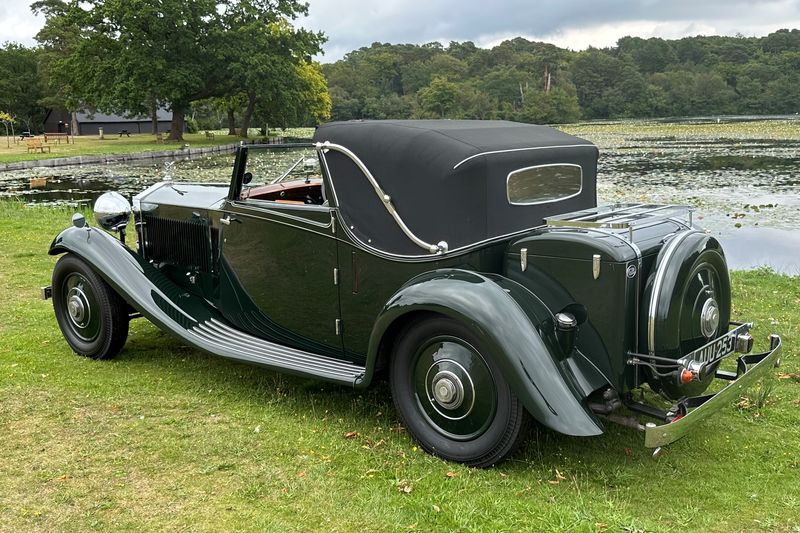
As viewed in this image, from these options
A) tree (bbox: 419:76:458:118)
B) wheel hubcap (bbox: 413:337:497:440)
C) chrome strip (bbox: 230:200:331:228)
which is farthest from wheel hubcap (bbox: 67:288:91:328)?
tree (bbox: 419:76:458:118)

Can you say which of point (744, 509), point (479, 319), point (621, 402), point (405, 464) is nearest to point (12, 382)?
point (405, 464)

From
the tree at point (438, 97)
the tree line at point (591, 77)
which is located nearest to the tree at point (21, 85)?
the tree line at point (591, 77)

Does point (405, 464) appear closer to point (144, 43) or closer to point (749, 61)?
point (144, 43)

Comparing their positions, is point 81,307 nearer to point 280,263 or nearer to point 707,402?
point 280,263

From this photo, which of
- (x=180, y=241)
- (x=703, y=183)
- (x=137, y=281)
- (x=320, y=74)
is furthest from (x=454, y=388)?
(x=320, y=74)

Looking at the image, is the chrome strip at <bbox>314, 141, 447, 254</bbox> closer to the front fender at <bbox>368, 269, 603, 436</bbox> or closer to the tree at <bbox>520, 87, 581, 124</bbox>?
the front fender at <bbox>368, 269, 603, 436</bbox>

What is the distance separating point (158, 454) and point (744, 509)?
2.98m

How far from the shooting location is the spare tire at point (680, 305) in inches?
126

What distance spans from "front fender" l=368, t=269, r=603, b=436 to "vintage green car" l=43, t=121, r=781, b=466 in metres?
0.01

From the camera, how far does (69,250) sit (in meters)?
5.05

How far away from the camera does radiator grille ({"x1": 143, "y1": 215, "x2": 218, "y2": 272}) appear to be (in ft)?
16.5

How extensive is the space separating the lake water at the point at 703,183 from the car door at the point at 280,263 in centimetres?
114

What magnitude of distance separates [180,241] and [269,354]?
1574mm

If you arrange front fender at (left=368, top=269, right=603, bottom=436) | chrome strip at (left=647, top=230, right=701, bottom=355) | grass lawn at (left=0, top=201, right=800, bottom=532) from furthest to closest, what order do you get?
chrome strip at (left=647, top=230, right=701, bottom=355)
front fender at (left=368, top=269, right=603, bottom=436)
grass lawn at (left=0, top=201, right=800, bottom=532)
